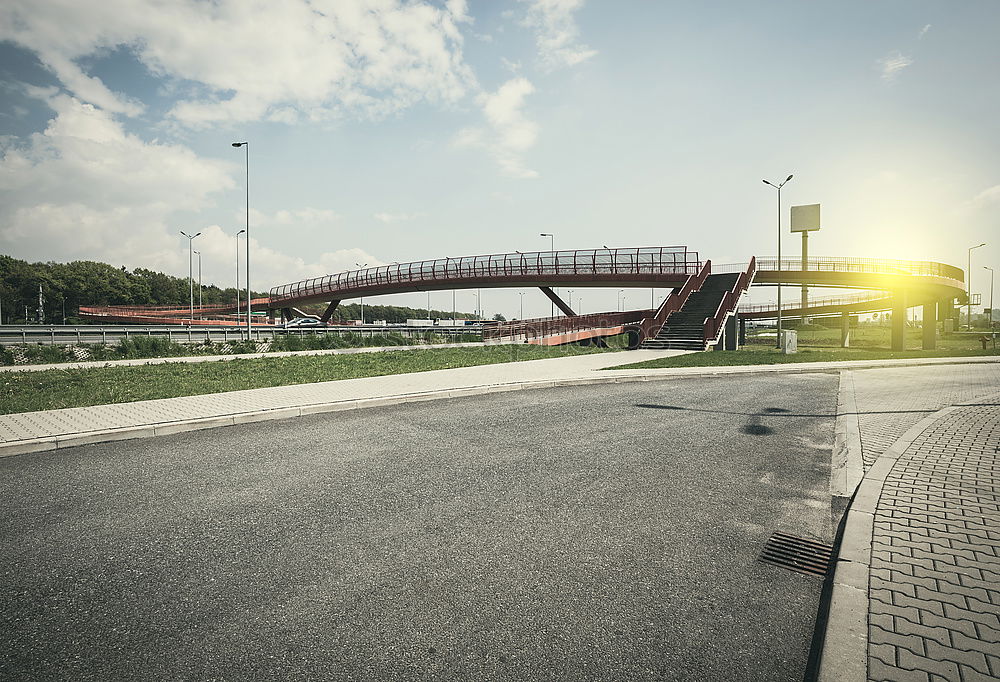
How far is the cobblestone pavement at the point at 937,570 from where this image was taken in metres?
2.52

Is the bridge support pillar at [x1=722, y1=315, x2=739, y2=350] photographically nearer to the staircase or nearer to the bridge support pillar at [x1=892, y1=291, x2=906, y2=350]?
the staircase

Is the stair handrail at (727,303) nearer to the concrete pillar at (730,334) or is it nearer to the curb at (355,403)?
the concrete pillar at (730,334)

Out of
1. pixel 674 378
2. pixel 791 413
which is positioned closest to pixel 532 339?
pixel 674 378

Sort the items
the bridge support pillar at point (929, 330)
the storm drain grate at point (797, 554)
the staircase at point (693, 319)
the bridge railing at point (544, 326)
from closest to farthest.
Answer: the storm drain grate at point (797, 554)
the staircase at point (693, 319)
the bridge railing at point (544, 326)
the bridge support pillar at point (929, 330)

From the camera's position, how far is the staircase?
88.1ft

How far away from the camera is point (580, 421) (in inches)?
339

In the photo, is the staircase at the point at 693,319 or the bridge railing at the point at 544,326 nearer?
the staircase at the point at 693,319

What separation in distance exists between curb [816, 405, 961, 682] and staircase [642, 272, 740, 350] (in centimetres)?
2245

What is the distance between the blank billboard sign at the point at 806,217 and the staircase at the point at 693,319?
1416 inches

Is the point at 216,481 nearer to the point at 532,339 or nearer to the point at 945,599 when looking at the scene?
the point at 945,599

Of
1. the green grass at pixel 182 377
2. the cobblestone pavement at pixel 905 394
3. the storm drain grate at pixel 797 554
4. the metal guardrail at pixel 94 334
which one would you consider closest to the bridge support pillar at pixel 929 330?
the cobblestone pavement at pixel 905 394

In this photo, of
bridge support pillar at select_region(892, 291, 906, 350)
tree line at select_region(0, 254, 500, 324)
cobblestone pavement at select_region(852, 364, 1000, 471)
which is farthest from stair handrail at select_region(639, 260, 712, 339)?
tree line at select_region(0, 254, 500, 324)

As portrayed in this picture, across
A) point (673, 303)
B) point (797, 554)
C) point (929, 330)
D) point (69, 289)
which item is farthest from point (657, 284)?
point (69, 289)

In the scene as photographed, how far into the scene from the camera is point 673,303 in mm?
31312
